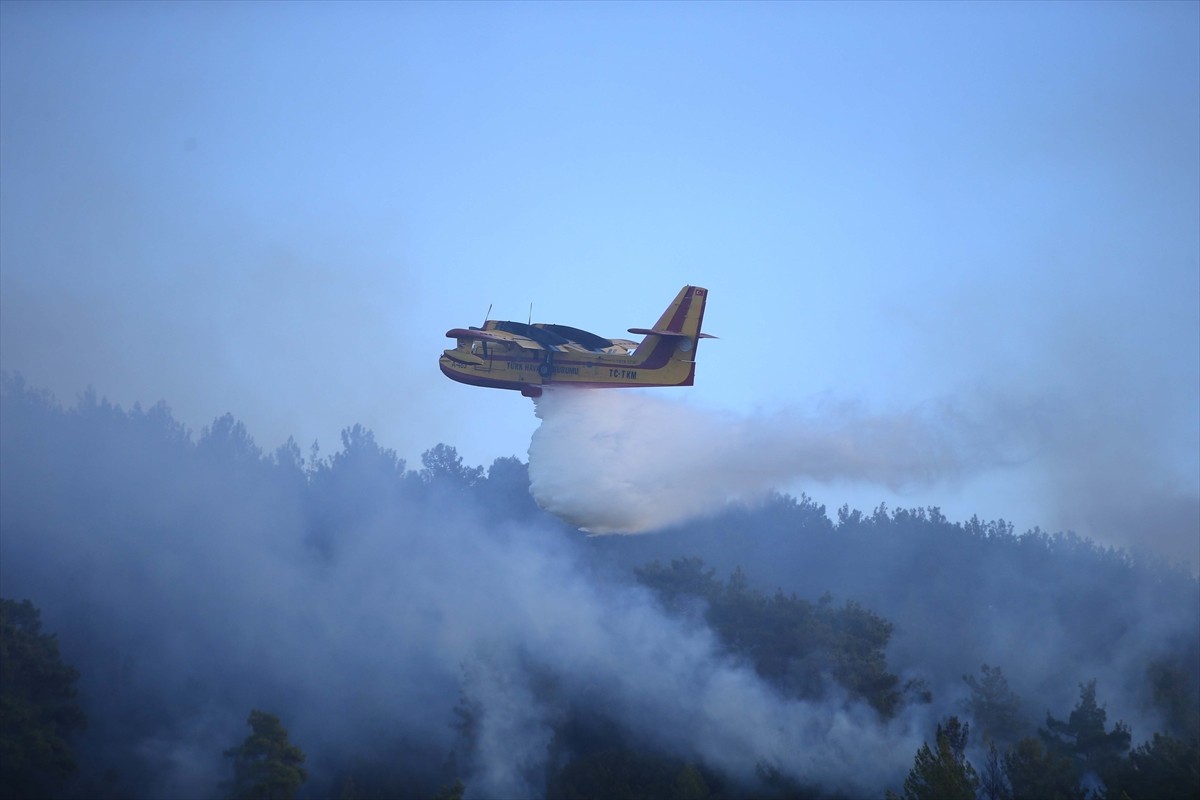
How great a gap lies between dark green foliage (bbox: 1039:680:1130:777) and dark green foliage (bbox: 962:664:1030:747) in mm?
3681

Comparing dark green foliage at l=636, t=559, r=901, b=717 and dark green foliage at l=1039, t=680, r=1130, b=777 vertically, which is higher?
dark green foliage at l=636, t=559, r=901, b=717

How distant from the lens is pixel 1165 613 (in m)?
112

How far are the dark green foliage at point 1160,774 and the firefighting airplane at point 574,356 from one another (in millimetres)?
22914

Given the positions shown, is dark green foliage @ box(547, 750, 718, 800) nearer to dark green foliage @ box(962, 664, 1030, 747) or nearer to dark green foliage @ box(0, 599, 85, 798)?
dark green foliage @ box(962, 664, 1030, 747)

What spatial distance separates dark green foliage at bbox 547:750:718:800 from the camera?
53.7 metres

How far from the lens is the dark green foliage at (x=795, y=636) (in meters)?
59.8

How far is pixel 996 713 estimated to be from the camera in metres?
63.9

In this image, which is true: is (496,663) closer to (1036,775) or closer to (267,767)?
(267,767)

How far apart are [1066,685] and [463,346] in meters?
59.8

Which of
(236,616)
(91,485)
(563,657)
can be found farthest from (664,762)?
(91,485)

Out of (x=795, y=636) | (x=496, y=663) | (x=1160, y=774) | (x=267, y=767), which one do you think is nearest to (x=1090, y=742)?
(x=1160, y=774)

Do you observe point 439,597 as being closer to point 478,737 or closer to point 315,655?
point 315,655

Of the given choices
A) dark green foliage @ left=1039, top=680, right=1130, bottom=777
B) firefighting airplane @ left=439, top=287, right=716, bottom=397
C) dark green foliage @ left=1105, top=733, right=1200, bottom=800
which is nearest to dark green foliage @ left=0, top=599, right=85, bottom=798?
firefighting airplane @ left=439, top=287, right=716, bottom=397

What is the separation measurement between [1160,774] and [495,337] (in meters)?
30.4
